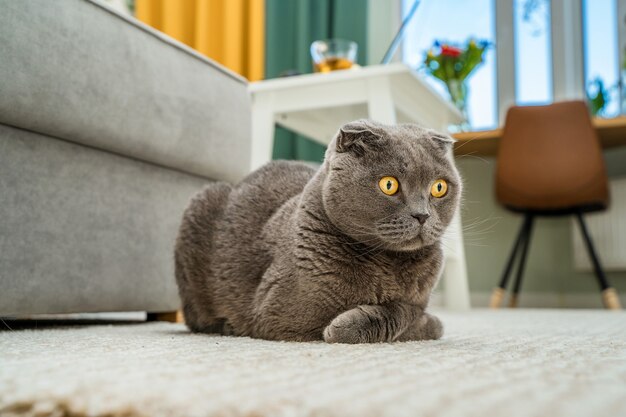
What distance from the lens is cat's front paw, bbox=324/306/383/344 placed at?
2.84 ft

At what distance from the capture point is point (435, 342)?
94cm

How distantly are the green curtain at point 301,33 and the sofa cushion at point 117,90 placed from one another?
137 centimetres

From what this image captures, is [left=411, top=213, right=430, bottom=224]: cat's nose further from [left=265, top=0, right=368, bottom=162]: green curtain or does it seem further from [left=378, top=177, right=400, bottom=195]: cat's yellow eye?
[left=265, top=0, right=368, bottom=162]: green curtain

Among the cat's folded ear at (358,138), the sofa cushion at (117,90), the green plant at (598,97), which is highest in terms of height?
the green plant at (598,97)

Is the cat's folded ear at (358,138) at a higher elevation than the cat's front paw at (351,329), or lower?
higher

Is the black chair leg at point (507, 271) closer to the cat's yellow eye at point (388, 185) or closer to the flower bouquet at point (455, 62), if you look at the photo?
the flower bouquet at point (455, 62)

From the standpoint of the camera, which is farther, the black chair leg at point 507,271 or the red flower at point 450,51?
the red flower at point 450,51

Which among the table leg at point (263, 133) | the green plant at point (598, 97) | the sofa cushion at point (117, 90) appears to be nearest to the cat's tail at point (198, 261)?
the sofa cushion at point (117, 90)

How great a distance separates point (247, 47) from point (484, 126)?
137 cm

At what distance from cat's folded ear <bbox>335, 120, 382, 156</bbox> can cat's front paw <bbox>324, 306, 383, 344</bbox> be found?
241 mm

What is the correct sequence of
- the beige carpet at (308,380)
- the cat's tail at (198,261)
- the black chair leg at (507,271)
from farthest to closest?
the black chair leg at (507,271)
the cat's tail at (198,261)
the beige carpet at (308,380)

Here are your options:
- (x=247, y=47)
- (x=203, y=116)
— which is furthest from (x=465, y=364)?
(x=247, y=47)

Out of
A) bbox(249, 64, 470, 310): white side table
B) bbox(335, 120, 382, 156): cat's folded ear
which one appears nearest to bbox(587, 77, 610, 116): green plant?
bbox(249, 64, 470, 310): white side table

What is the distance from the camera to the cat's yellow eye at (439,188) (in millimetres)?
922
